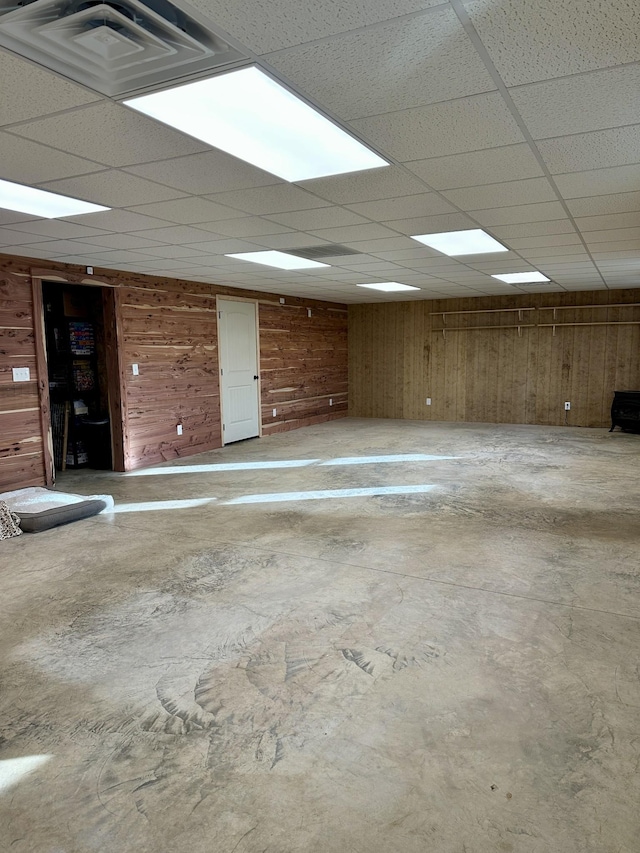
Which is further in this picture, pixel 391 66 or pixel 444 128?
pixel 444 128

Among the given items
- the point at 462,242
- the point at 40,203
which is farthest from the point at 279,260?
the point at 40,203

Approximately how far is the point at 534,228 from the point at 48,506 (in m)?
4.47

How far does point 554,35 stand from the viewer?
166cm

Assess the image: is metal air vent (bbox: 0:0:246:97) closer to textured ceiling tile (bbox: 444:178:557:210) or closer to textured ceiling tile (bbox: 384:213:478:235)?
textured ceiling tile (bbox: 444:178:557:210)

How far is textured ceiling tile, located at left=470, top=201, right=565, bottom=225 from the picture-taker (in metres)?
3.71

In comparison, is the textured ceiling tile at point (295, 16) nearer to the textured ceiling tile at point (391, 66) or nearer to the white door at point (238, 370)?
the textured ceiling tile at point (391, 66)

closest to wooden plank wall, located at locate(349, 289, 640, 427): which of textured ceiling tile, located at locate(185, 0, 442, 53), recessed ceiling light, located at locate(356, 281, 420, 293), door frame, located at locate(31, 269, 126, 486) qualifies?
recessed ceiling light, located at locate(356, 281, 420, 293)

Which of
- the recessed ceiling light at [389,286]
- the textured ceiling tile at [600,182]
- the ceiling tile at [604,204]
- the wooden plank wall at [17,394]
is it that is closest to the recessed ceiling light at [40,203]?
the wooden plank wall at [17,394]

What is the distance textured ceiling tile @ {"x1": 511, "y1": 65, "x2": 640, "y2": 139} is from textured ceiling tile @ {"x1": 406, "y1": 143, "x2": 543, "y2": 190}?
0.27m

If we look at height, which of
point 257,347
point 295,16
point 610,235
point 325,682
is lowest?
point 325,682

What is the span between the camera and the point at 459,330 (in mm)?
10094

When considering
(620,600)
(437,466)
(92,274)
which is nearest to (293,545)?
(620,600)

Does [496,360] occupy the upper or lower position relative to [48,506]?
upper

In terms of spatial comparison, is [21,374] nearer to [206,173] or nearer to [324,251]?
[324,251]
